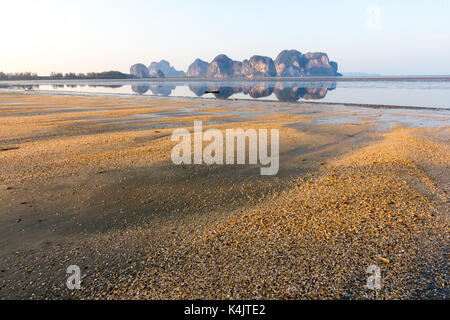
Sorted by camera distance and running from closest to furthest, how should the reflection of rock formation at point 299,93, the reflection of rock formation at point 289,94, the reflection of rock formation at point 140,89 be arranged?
the reflection of rock formation at point 289,94
the reflection of rock formation at point 299,93
the reflection of rock formation at point 140,89

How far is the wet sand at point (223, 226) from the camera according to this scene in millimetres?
3242

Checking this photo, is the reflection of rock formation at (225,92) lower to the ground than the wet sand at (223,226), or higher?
higher

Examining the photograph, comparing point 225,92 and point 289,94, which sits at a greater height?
point 225,92

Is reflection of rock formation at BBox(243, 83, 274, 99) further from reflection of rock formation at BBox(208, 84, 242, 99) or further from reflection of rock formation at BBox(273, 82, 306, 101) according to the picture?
reflection of rock formation at BBox(208, 84, 242, 99)

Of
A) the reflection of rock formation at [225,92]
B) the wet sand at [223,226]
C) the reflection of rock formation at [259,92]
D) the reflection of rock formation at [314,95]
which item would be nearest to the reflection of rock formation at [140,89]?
the reflection of rock formation at [225,92]

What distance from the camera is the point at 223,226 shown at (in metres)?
4.63

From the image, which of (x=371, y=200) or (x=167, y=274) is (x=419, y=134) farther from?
(x=167, y=274)

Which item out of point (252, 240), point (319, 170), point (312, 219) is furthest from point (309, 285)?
point (319, 170)

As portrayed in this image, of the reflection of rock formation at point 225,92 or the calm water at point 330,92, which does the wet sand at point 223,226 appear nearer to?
the calm water at point 330,92

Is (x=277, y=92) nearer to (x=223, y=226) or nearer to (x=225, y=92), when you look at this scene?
(x=225, y=92)

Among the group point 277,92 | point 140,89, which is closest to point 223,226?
point 277,92

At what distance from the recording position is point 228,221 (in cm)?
481

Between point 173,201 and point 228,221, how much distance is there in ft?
4.94
